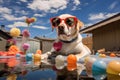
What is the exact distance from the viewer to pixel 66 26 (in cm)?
457

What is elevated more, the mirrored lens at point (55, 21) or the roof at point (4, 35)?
the roof at point (4, 35)

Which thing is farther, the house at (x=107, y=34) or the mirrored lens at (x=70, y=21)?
the house at (x=107, y=34)

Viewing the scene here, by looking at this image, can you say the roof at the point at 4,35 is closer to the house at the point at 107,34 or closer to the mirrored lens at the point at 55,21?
the house at the point at 107,34

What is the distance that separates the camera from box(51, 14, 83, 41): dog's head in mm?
4559

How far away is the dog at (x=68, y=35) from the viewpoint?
4.58 metres

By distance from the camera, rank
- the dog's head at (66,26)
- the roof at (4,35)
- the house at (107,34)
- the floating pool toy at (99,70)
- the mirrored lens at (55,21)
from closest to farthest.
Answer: the floating pool toy at (99,70)
the dog's head at (66,26)
the mirrored lens at (55,21)
the house at (107,34)
the roof at (4,35)

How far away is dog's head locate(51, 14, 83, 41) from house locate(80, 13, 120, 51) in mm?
4184

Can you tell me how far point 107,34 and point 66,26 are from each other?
7.78 metres

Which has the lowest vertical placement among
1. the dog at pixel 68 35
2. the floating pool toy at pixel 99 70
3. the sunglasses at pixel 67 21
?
the floating pool toy at pixel 99 70

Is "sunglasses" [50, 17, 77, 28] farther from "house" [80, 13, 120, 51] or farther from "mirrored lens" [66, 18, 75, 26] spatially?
"house" [80, 13, 120, 51]

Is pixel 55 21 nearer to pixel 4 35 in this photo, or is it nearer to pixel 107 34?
pixel 107 34

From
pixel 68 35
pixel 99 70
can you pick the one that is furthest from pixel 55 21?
pixel 99 70

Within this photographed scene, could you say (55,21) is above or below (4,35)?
below

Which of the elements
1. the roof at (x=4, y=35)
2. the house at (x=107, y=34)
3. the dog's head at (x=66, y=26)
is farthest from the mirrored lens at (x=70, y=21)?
the roof at (x=4, y=35)
